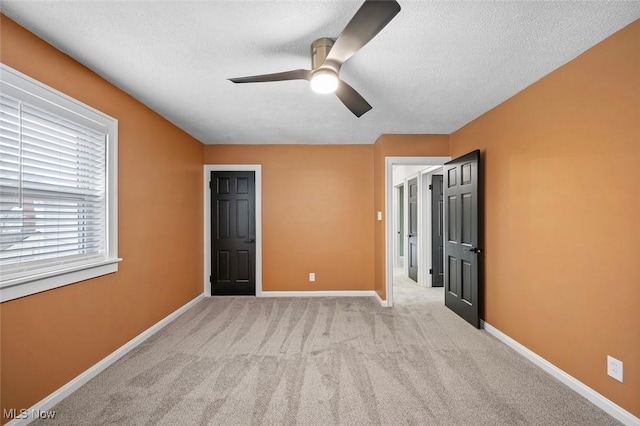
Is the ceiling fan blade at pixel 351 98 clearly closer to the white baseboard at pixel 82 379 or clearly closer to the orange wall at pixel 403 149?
the orange wall at pixel 403 149

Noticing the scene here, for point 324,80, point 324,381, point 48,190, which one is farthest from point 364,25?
point 324,381

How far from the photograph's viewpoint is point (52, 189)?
6.35ft

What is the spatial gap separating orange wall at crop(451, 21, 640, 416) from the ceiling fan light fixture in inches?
71.8

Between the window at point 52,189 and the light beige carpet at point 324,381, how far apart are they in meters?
0.94

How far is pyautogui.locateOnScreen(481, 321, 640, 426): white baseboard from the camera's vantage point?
176 cm

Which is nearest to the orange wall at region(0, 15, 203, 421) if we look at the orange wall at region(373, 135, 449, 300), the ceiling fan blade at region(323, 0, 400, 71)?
the ceiling fan blade at region(323, 0, 400, 71)

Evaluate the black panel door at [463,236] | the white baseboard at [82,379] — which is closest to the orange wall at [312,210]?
the black panel door at [463,236]

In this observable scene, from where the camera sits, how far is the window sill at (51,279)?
64.3 inches

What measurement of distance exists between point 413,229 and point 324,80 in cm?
455

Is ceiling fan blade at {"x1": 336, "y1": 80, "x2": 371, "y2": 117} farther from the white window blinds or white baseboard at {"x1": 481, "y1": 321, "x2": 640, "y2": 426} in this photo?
white baseboard at {"x1": 481, "y1": 321, "x2": 640, "y2": 426}

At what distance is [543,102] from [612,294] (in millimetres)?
1577

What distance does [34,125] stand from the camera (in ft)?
5.92

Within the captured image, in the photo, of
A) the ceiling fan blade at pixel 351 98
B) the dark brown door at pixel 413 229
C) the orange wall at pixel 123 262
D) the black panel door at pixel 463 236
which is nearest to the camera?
the orange wall at pixel 123 262

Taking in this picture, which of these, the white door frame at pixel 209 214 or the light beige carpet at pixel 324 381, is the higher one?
the white door frame at pixel 209 214
